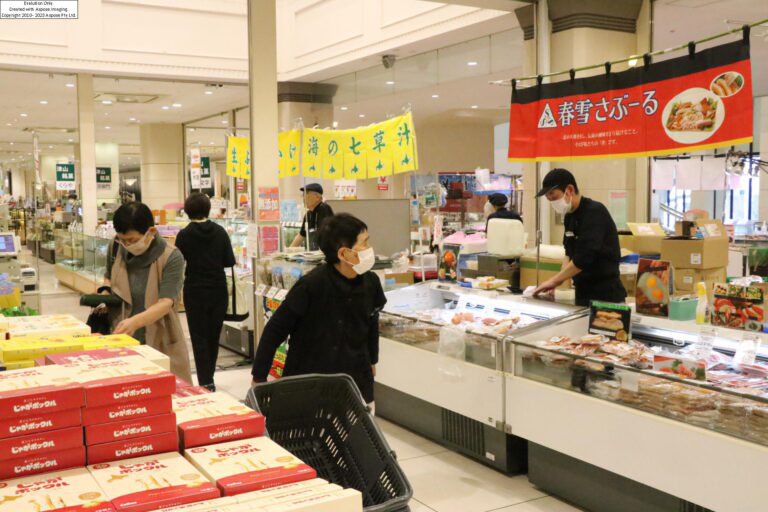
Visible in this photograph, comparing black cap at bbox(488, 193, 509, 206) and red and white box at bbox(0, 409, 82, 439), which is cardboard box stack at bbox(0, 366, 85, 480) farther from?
black cap at bbox(488, 193, 509, 206)

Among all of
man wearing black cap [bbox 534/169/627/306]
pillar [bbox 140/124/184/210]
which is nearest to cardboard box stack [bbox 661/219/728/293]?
man wearing black cap [bbox 534/169/627/306]

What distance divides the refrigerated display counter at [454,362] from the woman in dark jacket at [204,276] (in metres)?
1.44

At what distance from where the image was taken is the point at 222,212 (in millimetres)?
13039

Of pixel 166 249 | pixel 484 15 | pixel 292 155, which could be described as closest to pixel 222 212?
pixel 292 155

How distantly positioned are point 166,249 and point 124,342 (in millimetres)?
1211

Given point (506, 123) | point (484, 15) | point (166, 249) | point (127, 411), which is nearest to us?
point (127, 411)

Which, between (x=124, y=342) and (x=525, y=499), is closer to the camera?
(x=124, y=342)

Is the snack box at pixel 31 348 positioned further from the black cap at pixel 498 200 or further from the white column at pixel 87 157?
the white column at pixel 87 157

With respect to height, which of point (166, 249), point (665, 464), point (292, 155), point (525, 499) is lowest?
point (525, 499)

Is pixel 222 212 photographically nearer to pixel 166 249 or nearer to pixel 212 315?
pixel 212 315

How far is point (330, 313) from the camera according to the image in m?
3.29

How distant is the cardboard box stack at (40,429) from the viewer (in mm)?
1575

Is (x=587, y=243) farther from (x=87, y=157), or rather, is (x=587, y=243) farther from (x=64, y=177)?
(x=64, y=177)

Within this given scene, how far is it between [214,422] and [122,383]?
25 centimetres
